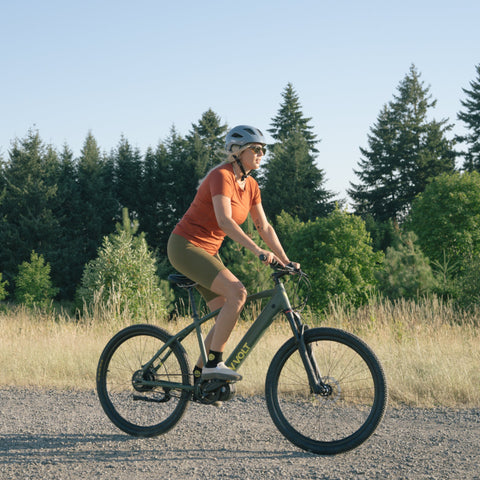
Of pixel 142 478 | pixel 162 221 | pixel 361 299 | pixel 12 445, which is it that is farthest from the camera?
pixel 162 221

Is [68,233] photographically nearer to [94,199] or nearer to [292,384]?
[94,199]

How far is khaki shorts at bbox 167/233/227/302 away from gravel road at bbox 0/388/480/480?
116cm

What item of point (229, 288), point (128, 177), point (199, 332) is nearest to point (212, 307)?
point (199, 332)

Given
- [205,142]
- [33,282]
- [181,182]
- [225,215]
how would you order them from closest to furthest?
[225,215] → [33,282] → [181,182] → [205,142]

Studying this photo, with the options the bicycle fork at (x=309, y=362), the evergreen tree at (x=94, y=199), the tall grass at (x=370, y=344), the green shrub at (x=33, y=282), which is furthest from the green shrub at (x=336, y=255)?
the bicycle fork at (x=309, y=362)

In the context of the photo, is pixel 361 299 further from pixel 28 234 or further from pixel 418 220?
pixel 28 234

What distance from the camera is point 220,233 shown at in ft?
14.3

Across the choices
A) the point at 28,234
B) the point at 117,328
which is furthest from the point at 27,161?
the point at 117,328

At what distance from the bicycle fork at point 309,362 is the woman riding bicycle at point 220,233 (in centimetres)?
42

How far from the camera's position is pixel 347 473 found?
340 centimetres

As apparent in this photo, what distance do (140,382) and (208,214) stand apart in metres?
1.44

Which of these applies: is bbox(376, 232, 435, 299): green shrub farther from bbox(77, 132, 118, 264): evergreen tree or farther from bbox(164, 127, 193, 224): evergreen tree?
bbox(77, 132, 118, 264): evergreen tree

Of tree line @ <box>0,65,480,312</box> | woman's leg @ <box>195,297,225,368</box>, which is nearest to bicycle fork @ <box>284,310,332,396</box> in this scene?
woman's leg @ <box>195,297,225,368</box>

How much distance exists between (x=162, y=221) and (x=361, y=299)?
17658 mm
